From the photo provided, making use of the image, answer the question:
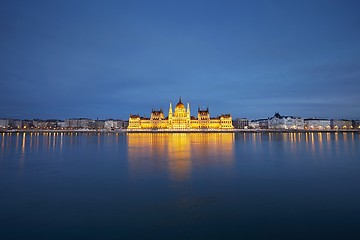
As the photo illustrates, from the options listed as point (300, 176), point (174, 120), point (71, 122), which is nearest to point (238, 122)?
point (174, 120)

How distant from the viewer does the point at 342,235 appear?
7.55m

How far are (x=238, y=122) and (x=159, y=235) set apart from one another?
546 ft

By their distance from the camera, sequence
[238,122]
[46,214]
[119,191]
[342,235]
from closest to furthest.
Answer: [342,235] < [46,214] < [119,191] < [238,122]

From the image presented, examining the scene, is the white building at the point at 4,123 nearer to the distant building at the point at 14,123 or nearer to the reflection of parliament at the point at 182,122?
the distant building at the point at 14,123

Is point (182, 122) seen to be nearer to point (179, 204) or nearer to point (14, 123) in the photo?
point (179, 204)

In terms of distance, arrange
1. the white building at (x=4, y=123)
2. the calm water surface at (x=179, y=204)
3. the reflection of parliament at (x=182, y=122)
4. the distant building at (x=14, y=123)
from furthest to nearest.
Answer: the distant building at (x=14, y=123) < the white building at (x=4, y=123) < the reflection of parliament at (x=182, y=122) < the calm water surface at (x=179, y=204)

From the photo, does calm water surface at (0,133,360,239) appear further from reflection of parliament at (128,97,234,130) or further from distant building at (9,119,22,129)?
distant building at (9,119,22,129)

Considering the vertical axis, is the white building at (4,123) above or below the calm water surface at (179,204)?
above

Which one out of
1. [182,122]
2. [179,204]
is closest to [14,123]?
Answer: [182,122]

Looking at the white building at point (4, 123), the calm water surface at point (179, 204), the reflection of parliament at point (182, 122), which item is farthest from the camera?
the white building at point (4, 123)

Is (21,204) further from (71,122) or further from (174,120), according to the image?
(71,122)

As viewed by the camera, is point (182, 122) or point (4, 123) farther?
point (4, 123)

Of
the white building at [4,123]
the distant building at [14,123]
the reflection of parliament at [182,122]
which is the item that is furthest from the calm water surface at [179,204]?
the distant building at [14,123]

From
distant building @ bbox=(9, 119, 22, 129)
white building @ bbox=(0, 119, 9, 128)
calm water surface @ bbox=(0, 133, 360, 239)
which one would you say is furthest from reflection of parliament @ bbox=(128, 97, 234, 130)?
calm water surface @ bbox=(0, 133, 360, 239)
